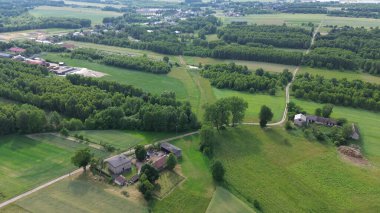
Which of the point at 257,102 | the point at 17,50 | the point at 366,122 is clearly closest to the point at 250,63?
the point at 257,102

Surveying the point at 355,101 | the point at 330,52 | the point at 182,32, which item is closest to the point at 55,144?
the point at 355,101

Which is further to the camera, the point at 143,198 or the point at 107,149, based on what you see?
the point at 107,149

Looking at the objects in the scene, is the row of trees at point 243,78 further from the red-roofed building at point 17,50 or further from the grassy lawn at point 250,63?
the red-roofed building at point 17,50

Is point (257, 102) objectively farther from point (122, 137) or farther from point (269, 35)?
point (269, 35)

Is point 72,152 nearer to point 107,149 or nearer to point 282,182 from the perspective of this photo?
point 107,149

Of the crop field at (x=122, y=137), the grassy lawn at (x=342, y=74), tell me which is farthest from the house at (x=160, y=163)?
the grassy lawn at (x=342, y=74)

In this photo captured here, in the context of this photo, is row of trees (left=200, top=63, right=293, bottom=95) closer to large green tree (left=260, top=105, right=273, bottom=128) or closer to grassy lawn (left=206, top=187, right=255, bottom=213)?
large green tree (left=260, top=105, right=273, bottom=128)
